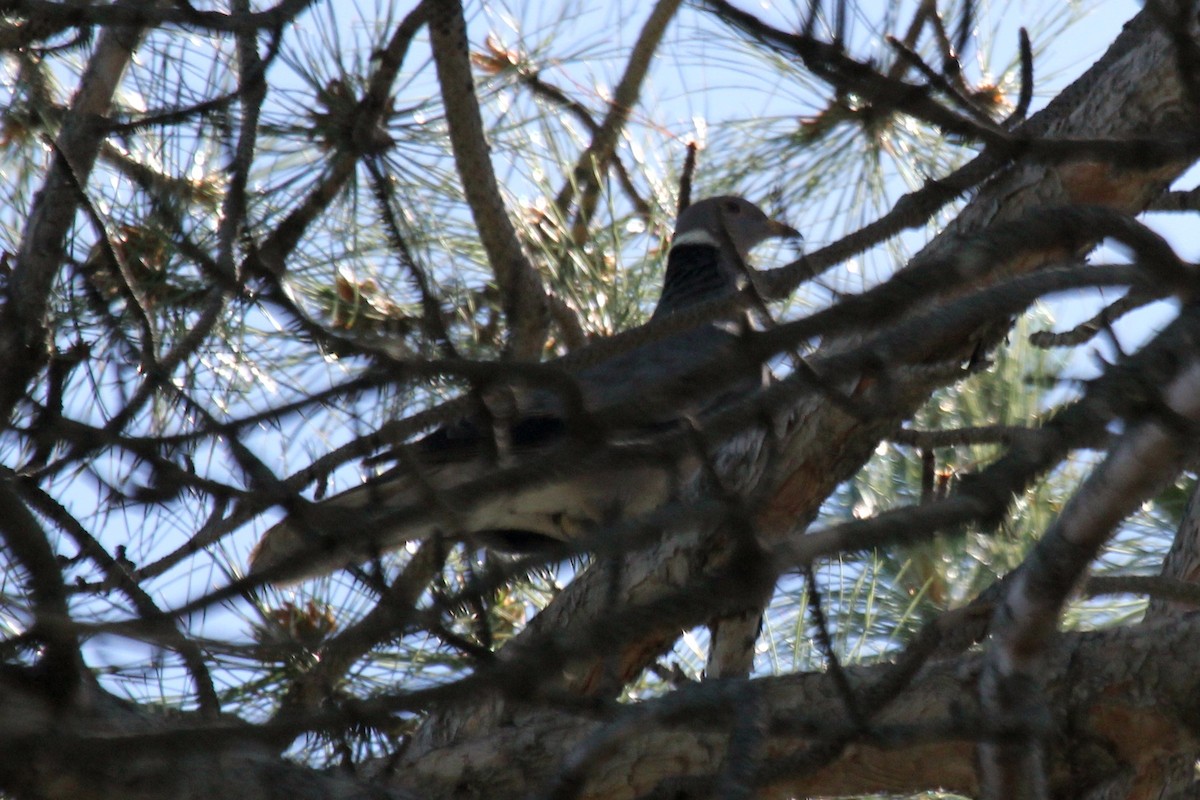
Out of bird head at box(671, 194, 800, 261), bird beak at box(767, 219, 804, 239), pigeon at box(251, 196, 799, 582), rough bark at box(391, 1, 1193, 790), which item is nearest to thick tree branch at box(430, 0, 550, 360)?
pigeon at box(251, 196, 799, 582)

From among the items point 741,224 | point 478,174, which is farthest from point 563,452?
point 741,224

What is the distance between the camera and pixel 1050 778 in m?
2.28

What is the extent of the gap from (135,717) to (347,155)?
154cm

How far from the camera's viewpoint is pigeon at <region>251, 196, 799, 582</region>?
1.28 meters

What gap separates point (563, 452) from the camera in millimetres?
1259

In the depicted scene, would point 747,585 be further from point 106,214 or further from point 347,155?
point 106,214

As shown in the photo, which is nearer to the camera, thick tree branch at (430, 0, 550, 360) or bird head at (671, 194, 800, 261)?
thick tree branch at (430, 0, 550, 360)

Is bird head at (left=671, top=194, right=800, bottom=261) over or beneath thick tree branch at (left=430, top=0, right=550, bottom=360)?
over

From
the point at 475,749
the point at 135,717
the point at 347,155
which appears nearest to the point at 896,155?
the point at 347,155

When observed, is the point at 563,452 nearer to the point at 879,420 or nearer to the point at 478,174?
the point at 879,420

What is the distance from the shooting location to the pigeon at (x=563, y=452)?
1.28 m

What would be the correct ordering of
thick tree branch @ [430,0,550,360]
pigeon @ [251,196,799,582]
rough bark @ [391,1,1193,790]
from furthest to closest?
thick tree branch @ [430,0,550,360] → rough bark @ [391,1,1193,790] → pigeon @ [251,196,799,582]

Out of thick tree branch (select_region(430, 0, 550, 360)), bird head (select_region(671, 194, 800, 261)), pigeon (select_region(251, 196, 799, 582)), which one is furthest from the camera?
bird head (select_region(671, 194, 800, 261))

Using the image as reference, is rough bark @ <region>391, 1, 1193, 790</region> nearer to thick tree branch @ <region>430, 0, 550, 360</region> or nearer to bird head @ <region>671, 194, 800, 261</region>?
thick tree branch @ <region>430, 0, 550, 360</region>
